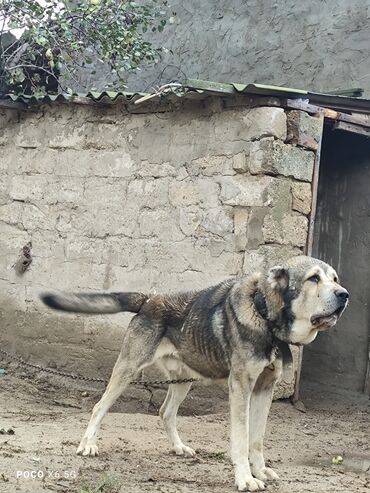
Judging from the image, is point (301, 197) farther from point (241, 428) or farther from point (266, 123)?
point (241, 428)

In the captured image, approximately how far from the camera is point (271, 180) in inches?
254

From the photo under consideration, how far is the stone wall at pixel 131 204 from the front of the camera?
6.52 m

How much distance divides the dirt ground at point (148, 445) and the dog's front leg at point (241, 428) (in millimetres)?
141

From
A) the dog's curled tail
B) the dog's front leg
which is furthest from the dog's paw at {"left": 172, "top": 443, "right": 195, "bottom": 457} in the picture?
the dog's curled tail

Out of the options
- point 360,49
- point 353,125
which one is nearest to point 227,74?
point 360,49

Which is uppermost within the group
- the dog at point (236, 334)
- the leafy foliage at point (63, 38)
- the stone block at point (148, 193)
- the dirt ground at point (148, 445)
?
the leafy foliage at point (63, 38)

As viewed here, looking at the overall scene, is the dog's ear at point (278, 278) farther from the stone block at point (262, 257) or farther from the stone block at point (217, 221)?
the stone block at point (217, 221)

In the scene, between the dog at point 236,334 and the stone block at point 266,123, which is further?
the stone block at point 266,123

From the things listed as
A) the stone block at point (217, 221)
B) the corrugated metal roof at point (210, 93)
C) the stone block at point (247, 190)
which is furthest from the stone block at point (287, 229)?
the corrugated metal roof at point (210, 93)

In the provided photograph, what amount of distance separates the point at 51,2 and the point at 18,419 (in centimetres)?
452

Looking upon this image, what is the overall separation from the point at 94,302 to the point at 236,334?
3.70 ft

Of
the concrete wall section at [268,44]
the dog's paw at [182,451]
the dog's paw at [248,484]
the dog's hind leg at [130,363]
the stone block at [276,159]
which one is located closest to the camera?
the dog's paw at [248,484]

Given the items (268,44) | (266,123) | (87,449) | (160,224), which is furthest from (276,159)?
(268,44)

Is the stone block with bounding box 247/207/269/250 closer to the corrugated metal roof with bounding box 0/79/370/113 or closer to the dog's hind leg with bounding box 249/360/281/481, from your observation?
the corrugated metal roof with bounding box 0/79/370/113
